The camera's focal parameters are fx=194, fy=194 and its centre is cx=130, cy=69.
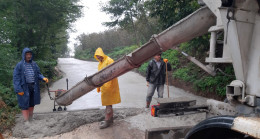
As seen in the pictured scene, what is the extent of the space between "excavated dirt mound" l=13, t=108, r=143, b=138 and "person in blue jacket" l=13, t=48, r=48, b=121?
1.18 ft

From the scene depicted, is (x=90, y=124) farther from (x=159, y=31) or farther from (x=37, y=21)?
(x=159, y=31)

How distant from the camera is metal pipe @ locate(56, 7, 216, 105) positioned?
2.35m

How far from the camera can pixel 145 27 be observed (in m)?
18.1

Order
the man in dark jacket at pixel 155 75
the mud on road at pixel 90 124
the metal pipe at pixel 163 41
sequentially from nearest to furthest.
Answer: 1. the metal pipe at pixel 163 41
2. the mud on road at pixel 90 124
3. the man in dark jacket at pixel 155 75

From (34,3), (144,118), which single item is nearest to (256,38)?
(144,118)

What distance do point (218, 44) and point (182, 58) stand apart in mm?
9920

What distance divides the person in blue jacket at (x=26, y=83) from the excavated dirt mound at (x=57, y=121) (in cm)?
36

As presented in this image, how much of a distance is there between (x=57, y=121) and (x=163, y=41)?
11.8 ft

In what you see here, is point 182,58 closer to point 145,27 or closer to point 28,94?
point 145,27

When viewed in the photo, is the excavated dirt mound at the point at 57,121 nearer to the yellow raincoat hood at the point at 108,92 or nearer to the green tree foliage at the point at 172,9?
the yellow raincoat hood at the point at 108,92

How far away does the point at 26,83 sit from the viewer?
196 inches

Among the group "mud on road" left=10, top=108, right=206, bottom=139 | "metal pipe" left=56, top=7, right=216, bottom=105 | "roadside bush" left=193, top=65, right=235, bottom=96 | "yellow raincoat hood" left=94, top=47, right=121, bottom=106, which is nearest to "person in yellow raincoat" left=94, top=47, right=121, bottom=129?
"yellow raincoat hood" left=94, top=47, right=121, bottom=106

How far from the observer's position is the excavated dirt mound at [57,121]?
441cm

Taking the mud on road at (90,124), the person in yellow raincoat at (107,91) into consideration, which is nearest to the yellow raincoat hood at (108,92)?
the person in yellow raincoat at (107,91)
